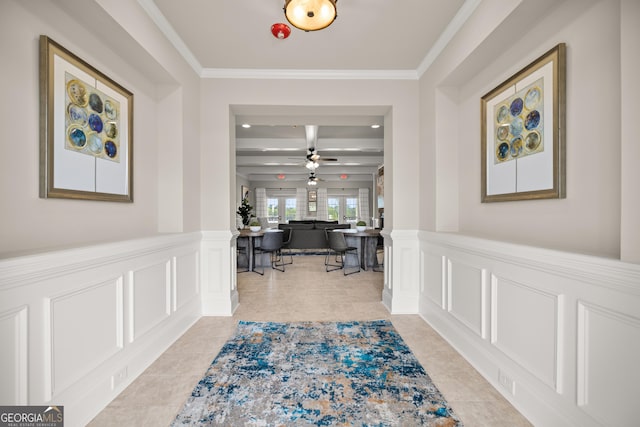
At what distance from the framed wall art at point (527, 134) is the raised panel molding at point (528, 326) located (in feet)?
2.01

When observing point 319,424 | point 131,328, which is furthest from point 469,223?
point 131,328

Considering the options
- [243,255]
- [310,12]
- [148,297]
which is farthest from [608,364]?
[243,255]

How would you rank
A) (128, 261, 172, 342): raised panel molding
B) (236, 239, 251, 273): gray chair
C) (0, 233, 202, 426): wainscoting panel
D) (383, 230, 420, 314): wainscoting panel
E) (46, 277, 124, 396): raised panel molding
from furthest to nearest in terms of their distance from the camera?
(236, 239, 251, 273): gray chair < (383, 230, 420, 314): wainscoting panel < (128, 261, 172, 342): raised panel molding < (46, 277, 124, 396): raised panel molding < (0, 233, 202, 426): wainscoting panel

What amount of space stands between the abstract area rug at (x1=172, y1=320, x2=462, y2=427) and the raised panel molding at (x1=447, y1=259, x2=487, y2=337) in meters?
0.53

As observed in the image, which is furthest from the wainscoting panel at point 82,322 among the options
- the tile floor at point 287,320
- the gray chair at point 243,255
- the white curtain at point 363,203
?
the white curtain at point 363,203

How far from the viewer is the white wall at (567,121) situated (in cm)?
143

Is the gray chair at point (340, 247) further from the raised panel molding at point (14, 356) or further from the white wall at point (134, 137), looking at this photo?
the raised panel molding at point (14, 356)

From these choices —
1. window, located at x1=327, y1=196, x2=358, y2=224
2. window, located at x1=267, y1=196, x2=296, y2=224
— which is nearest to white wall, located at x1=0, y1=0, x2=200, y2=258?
window, located at x1=267, y1=196, x2=296, y2=224

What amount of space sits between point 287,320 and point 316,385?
4.06ft

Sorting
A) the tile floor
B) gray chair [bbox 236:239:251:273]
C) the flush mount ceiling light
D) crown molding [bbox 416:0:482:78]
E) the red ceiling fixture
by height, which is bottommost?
the tile floor

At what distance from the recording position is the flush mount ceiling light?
1628 millimetres

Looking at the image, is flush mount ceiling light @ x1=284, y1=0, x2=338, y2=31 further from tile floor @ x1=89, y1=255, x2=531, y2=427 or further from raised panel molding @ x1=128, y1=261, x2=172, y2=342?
tile floor @ x1=89, y1=255, x2=531, y2=427

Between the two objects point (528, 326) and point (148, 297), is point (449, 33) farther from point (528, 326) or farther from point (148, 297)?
point (148, 297)

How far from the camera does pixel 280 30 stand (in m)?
2.40
